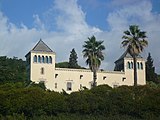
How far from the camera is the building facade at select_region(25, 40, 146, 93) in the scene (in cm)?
6494

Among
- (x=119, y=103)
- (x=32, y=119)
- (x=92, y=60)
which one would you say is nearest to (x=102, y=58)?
(x=92, y=60)

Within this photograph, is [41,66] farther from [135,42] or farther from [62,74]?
[135,42]

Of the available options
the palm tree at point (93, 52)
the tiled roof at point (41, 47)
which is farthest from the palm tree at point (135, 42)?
the tiled roof at point (41, 47)

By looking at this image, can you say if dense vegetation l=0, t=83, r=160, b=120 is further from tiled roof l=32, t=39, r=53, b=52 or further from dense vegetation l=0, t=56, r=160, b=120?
tiled roof l=32, t=39, r=53, b=52

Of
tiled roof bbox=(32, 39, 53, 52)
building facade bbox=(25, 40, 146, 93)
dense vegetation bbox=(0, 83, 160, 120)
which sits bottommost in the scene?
dense vegetation bbox=(0, 83, 160, 120)

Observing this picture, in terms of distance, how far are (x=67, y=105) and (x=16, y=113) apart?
18.0ft

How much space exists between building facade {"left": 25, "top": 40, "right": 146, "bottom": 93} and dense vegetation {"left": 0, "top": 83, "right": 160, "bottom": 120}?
20.8 m

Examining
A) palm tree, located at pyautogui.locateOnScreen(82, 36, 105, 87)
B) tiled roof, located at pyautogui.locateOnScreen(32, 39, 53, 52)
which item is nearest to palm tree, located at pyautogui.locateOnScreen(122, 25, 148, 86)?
palm tree, located at pyautogui.locateOnScreen(82, 36, 105, 87)

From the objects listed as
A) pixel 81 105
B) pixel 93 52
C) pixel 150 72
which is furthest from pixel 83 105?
pixel 150 72

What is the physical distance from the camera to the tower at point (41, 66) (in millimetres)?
64562

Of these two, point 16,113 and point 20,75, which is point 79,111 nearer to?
point 16,113

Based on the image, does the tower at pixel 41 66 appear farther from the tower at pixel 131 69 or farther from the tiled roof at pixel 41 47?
the tower at pixel 131 69

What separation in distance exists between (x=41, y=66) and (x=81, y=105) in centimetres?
2608

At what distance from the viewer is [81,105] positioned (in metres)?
40.2
